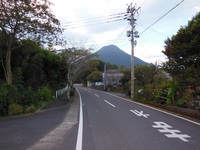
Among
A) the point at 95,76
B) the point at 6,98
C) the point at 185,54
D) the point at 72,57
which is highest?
the point at 72,57

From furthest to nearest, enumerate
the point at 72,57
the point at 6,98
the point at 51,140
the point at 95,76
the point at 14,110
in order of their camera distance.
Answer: the point at 95,76, the point at 72,57, the point at 6,98, the point at 14,110, the point at 51,140

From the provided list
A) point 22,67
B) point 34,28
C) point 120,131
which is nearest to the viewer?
point 120,131

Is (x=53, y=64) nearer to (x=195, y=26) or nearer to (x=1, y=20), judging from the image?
(x=1, y=20)

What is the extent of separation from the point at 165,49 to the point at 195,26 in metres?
3.10

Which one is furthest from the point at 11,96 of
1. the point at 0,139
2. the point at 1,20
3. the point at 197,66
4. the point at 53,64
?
the point at 53,64

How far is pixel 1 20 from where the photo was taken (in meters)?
20.0

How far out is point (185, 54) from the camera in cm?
1870

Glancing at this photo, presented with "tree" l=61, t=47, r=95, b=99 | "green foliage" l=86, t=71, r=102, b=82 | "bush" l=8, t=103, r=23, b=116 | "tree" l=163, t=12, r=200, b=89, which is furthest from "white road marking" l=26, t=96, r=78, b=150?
"green foliage" l=86, t=71, r=102, b=82

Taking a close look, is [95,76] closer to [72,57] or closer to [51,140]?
[72,57]

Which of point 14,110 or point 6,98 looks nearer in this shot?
point 14,110

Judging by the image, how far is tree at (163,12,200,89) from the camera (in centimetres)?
1754

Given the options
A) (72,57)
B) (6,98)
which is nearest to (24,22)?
(6,98)

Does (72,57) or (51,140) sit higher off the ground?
(72,57)

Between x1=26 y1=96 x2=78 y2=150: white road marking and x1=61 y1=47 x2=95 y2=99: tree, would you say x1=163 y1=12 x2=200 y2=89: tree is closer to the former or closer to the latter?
→ x1=26 y1=96 x2=78 y2=150: white road marking
